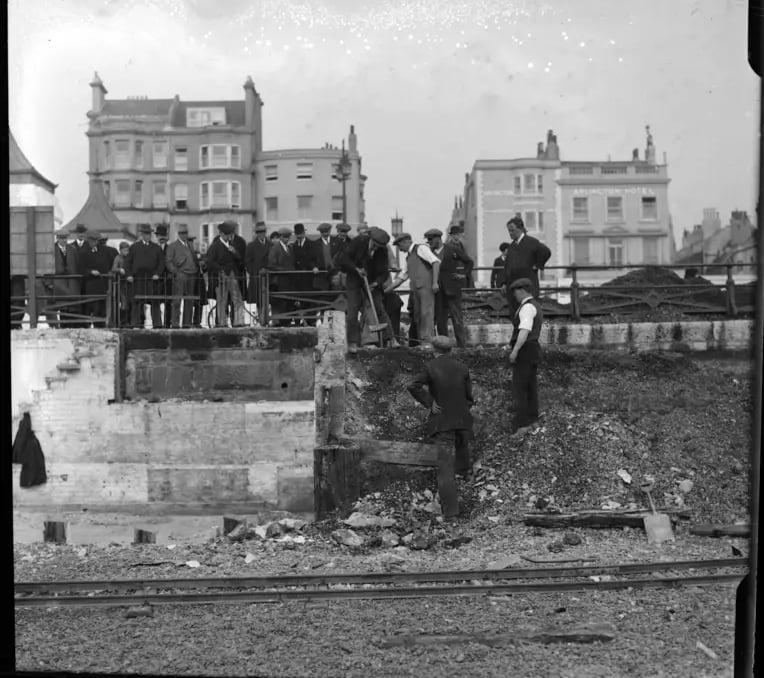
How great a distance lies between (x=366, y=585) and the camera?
22.7 ft

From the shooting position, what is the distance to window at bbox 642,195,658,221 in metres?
15.9

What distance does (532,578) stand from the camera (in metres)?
6.91

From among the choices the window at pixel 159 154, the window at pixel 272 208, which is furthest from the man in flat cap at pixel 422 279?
the window at pixel 159 154

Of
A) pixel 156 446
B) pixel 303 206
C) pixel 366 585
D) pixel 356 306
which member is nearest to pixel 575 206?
pixel 303 206

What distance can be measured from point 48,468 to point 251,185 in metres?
12.2

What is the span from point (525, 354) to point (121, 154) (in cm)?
1326

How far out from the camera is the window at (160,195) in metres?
21.2

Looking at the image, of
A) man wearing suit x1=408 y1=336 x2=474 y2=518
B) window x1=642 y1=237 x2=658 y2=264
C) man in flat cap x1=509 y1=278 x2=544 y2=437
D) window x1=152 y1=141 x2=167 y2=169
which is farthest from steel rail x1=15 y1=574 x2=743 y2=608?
window x1=152 y1=141 x2=167 y2=169

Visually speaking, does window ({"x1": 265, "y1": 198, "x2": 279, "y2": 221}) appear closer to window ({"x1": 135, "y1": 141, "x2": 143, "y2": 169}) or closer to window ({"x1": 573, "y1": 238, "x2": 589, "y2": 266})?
window ({"x1": 135, "y1": 141, "x2": 143, "y2": 169})

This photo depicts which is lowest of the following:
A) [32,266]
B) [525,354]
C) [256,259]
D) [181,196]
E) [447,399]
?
[447,399]

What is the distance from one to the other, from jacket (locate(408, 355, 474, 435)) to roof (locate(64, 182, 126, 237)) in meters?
11.6

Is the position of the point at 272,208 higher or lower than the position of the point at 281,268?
higher

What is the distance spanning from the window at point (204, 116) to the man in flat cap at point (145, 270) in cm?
676

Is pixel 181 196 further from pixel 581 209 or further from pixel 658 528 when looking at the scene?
pixel 658 528
